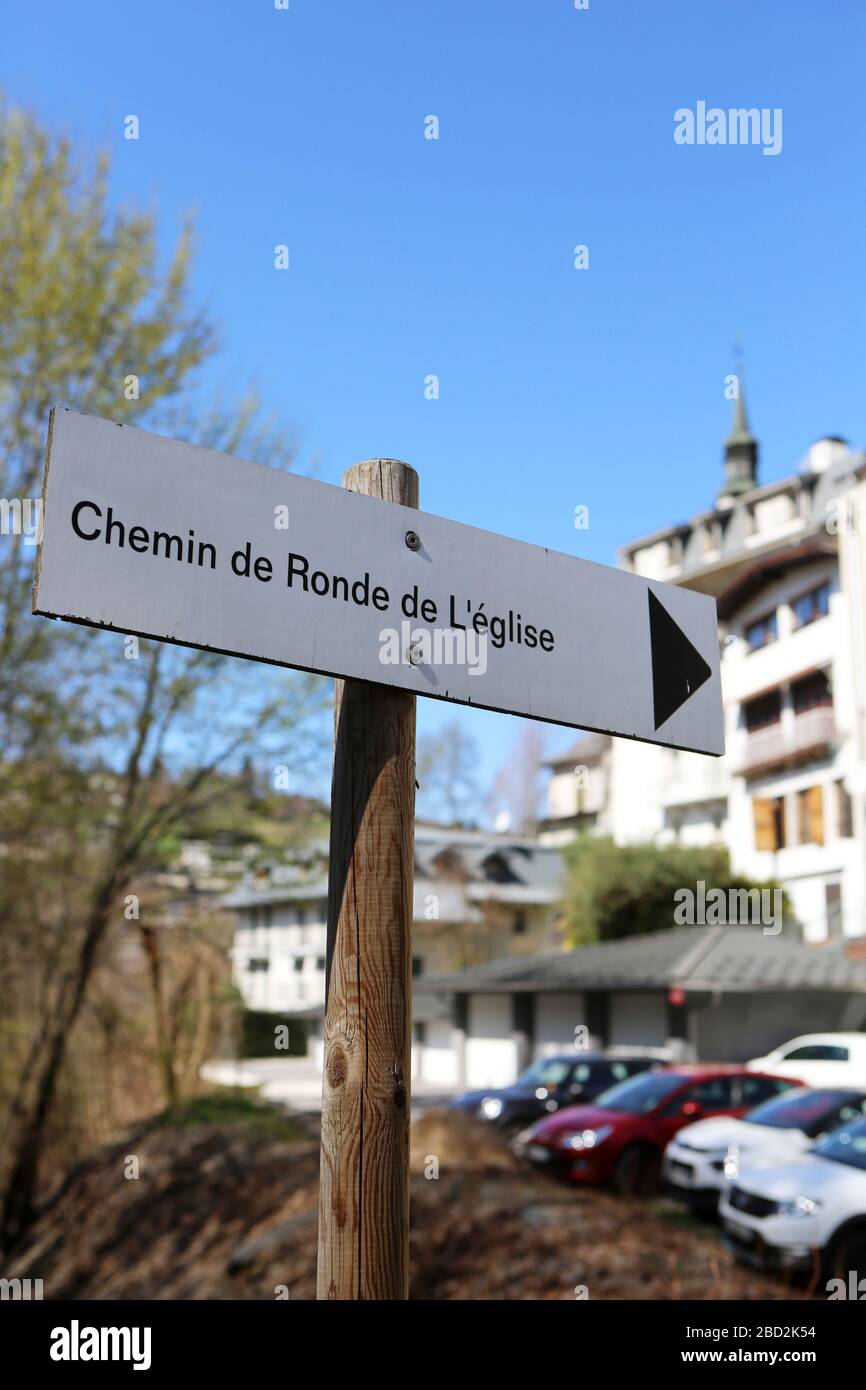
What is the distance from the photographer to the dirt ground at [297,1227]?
8.37 m

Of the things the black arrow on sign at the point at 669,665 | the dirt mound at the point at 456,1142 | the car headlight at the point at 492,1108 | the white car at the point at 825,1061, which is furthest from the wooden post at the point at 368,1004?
the white car at the point at 825,1061

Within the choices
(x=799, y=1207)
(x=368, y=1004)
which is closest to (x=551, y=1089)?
(x=799, y=1207)

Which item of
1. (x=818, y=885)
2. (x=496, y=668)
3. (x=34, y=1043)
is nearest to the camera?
(x=496, y=668)

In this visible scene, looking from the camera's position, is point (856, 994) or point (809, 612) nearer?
point (856, 994)

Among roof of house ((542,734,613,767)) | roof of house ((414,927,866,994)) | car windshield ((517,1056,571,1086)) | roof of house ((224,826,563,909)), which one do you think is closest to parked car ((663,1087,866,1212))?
car windshield ((517,1056,571,1086))

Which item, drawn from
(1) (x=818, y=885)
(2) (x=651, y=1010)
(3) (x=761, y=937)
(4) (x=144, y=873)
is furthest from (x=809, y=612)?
(4) (x=144, y=873)

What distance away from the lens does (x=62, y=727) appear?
1251 centimetres

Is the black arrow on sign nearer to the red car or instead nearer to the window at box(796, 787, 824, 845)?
the red car

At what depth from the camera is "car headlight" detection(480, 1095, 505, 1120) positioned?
19.5 metres

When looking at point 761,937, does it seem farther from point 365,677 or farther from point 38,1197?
point 365,677

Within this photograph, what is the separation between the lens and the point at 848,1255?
8445 millimetres

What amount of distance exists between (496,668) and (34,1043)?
13789 mm

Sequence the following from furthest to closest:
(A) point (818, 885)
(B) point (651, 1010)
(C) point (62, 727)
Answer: (A) point (818, 885) → (B) point (651, 1010) → (C) point (62, 727)

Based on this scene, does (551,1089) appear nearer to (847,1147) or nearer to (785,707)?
(847,1147)
